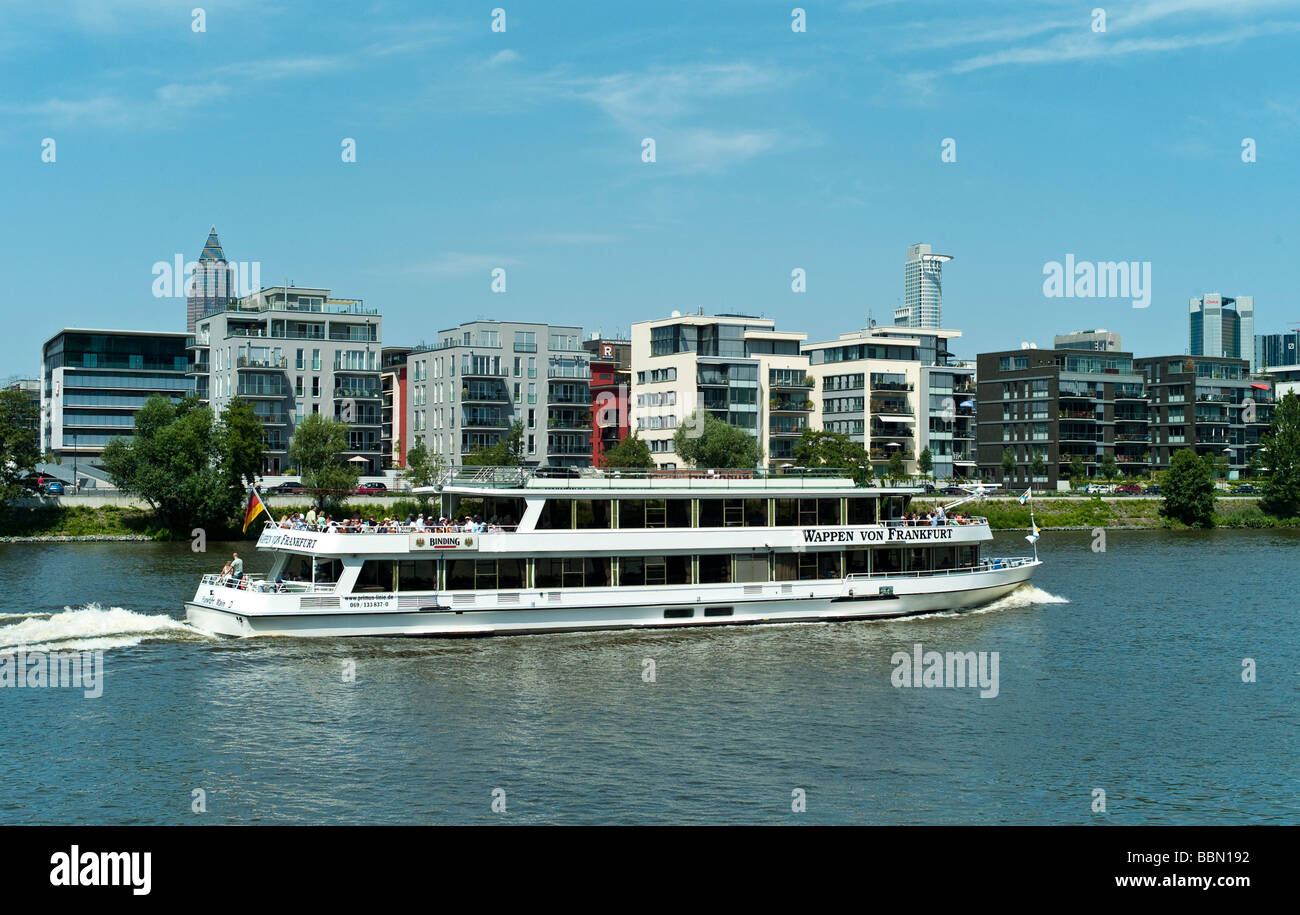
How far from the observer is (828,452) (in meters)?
122

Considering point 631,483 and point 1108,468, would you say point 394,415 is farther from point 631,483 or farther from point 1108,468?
point 631,483

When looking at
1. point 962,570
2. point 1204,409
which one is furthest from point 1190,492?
point 962,570

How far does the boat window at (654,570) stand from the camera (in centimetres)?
4844

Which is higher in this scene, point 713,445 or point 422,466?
point 713,445

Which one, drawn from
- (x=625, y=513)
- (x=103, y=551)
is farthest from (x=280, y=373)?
(x=625, y=513)

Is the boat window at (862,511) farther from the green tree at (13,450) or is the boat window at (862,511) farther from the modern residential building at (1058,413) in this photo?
the modern residential building at (1058,413)

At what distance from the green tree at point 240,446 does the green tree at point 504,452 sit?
18086 mm

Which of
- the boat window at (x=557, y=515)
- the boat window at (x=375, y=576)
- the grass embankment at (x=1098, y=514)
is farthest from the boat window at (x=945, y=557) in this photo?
the grass embankment at (x=1098, y=514)

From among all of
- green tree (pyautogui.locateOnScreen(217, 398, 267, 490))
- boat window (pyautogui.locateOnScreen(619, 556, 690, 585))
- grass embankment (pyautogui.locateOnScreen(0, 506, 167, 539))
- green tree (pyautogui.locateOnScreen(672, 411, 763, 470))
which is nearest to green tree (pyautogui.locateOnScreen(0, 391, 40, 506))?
grass embankment (pyautogui.locateOnScreen(0, 506, 167, 539))

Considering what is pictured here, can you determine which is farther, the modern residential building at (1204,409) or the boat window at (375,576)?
the modern residential building at (1204,409)

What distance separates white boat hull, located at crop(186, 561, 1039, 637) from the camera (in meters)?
43.4

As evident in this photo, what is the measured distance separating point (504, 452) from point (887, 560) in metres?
63.7

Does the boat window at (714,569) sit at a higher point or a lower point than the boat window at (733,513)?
lower

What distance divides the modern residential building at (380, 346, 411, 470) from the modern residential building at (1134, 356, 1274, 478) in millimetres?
93661
